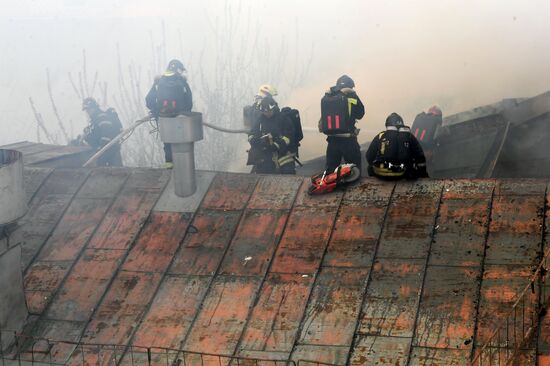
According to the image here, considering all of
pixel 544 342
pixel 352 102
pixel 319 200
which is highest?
pixel 352 102

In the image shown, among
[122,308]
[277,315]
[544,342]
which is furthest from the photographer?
[122,308]

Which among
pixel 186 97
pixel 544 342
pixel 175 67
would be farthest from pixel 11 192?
pixel 544 342

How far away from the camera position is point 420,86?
23.7 metres

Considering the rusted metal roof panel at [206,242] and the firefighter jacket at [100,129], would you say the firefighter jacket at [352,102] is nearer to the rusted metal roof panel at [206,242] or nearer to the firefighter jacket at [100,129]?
the rusted metal roof panel at [206,242]

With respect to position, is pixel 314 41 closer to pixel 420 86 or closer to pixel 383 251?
pixel 420 86

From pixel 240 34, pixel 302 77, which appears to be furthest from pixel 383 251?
pixel 240 34

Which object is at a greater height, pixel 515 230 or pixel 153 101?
pixel 153 101

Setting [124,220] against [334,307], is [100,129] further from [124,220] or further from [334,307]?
[334,307]

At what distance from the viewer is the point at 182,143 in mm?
9297

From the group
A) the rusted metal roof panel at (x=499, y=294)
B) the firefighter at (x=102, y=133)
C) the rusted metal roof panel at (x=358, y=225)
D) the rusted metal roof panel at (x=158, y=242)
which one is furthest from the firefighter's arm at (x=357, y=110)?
the firefighter at (x=102, y=133)

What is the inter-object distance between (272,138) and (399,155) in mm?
2291

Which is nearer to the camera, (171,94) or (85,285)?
(85,285)

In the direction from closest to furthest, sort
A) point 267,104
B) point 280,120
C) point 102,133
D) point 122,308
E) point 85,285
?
1. point 122,308
2. point 85,285
3. point 267,104
4. point 280,120
5. point 102,133

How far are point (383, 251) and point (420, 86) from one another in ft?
54.6
